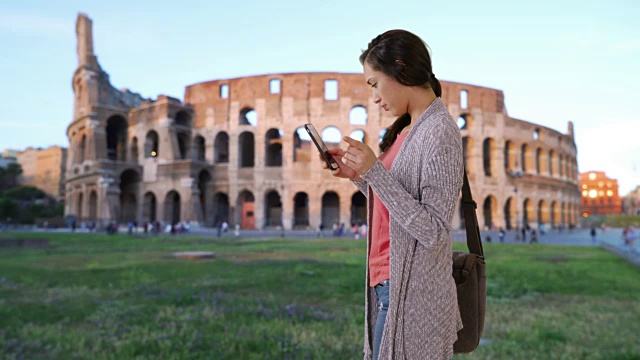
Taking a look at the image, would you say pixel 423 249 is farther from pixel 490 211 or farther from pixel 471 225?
pixel 490 211

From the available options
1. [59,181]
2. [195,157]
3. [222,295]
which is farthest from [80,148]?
[222,295]

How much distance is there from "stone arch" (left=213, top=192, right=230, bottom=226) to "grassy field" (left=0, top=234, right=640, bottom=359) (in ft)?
90.4

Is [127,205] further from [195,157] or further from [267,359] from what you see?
[267,359]

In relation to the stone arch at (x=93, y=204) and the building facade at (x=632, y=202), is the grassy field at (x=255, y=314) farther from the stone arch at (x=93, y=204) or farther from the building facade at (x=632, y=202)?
the building facade at (x=632, y=202)

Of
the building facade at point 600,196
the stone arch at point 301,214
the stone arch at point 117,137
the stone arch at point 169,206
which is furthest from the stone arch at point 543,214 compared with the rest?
the building facade at point 600,196

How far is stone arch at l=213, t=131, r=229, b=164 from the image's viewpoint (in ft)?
124

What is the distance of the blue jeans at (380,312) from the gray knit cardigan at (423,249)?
0.35ft

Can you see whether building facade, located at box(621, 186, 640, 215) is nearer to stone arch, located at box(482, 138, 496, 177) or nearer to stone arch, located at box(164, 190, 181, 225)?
stone arch, located at box(482, 138, 496, 177)

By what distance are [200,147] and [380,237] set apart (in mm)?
39314

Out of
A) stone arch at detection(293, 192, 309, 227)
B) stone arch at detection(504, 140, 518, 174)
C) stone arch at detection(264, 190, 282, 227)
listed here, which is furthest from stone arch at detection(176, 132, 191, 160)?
stone arch at detection(504, 140, 518, 174)

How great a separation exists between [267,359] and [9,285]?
6.32 meters

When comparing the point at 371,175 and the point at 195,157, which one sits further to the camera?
the point at 195,157

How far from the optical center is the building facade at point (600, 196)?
327 ft

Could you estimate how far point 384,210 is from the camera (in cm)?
171
